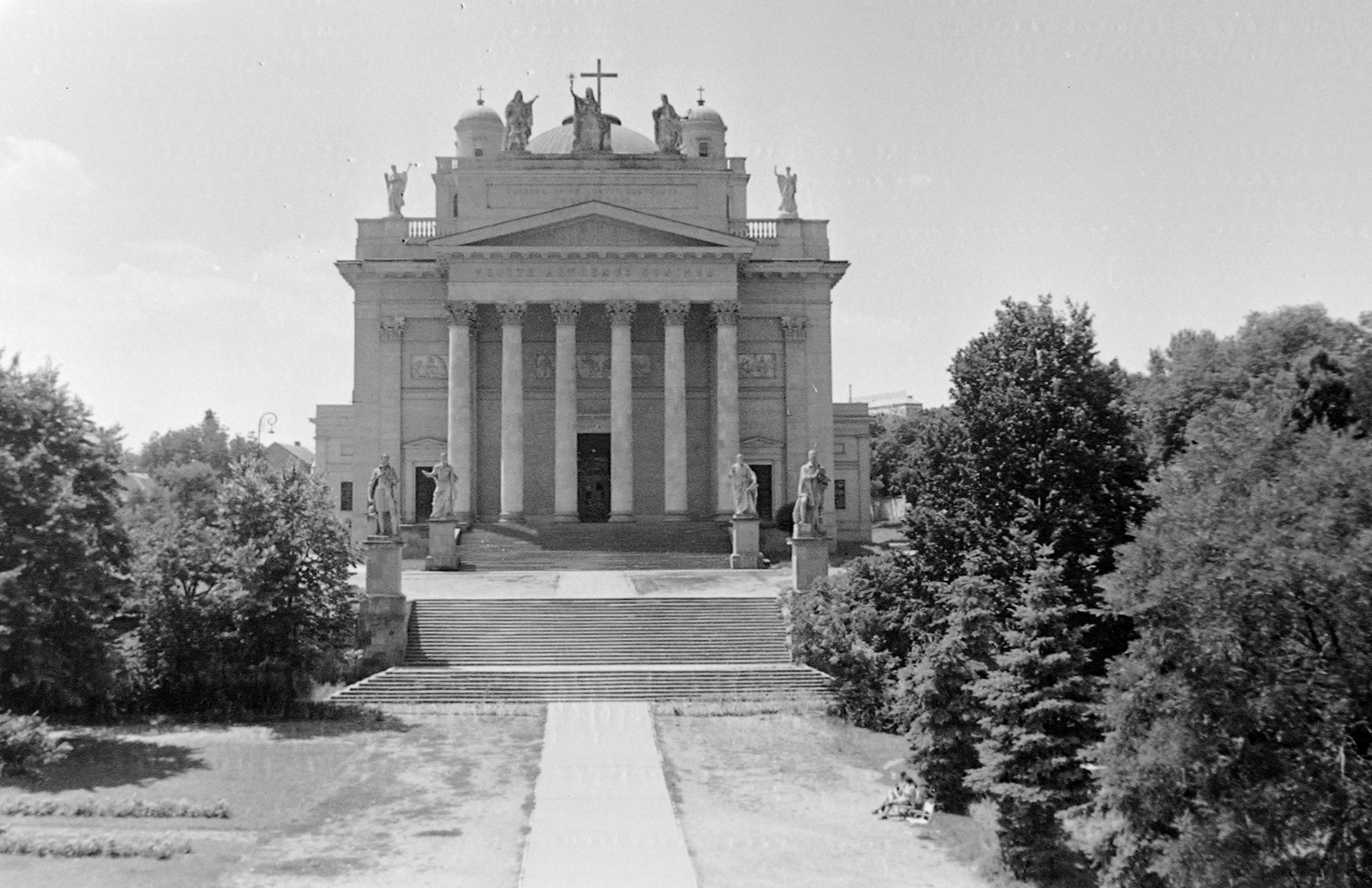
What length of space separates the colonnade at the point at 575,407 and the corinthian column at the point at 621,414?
0.13ft

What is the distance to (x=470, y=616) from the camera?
104 ft

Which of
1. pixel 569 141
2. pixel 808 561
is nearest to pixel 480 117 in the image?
pixel 569 141

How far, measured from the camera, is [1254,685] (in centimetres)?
1391

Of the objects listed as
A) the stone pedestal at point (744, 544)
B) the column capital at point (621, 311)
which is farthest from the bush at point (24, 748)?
the column capital at point (621, 311)

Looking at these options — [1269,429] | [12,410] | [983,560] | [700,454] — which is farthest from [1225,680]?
[700,454]

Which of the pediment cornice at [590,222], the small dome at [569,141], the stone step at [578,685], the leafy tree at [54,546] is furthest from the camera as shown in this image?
the small dome at [569,141]

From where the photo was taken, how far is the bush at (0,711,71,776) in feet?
64.2

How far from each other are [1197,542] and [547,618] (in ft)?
68.2

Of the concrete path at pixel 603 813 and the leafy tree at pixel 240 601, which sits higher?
the leafy tree at pixel 240 601

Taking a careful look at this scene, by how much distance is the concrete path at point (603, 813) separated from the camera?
15.1 metres

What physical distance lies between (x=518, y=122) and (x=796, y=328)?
1699 centimetres

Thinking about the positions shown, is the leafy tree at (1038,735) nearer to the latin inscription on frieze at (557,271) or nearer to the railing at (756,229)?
the latin inscription on frieze at (557,271)

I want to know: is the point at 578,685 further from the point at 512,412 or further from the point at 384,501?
the point at 512,412

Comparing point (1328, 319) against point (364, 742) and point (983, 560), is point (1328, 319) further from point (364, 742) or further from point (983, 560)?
point (364, 742)
